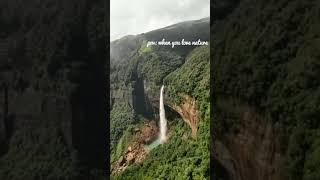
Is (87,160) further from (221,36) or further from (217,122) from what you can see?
(221,36)

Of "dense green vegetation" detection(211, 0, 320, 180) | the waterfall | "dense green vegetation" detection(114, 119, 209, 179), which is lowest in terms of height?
"dense green vegetation" detection(114, 119, 209, 179)

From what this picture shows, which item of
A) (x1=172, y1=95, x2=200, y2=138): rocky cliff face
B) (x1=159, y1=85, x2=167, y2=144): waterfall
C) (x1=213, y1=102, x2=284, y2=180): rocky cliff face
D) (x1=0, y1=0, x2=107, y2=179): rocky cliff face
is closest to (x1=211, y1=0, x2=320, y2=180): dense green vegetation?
(x1=213, y1=102, x2=284, y2=180): rocky cliff face

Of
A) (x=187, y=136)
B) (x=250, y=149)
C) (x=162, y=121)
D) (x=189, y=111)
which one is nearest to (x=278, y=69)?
(x=250, y=149)

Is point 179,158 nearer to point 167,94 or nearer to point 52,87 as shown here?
point 167,94

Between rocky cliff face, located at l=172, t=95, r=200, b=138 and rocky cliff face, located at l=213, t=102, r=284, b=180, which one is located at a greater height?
rocky cliff face, located at l=172, t=95, r=200, b=138

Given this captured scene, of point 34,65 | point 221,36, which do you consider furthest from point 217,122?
point 34,65

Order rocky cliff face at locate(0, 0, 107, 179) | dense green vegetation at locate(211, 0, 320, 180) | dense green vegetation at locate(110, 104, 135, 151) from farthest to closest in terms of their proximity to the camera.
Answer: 1. rocky cliff face at locate(0, 0, 107, 179)
2. dense green vegetation at locate(110, 104, 135, 151)
3. dense green vegetation at locate(211, 0, 320, 180)

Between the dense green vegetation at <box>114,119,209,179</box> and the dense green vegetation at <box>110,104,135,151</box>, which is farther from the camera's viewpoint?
the dense green vegetation at <box>110,104,135,151</box>

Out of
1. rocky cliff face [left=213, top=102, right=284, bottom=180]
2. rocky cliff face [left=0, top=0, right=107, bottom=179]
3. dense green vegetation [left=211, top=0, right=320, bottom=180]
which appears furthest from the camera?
rocky cliff face [left=0, top=0, right=107, bottom=179]

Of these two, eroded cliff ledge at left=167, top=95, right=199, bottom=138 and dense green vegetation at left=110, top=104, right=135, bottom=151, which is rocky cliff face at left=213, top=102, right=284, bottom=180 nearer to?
eroded cliff ledge at left=167, top=95, right=199, bottom=138
